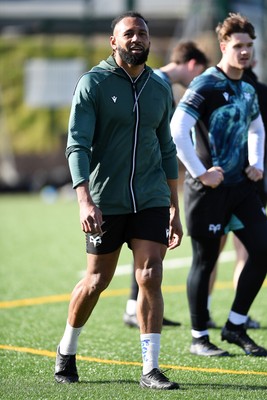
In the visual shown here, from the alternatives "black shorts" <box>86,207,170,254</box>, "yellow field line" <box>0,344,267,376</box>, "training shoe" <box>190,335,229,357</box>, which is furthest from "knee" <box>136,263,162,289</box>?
"training shoe" <box>190,335,229,357</box>

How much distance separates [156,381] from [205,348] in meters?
1.46

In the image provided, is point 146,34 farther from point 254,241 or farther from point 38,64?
point 38,64

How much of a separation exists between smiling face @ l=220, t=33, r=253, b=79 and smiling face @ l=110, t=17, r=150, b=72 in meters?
1.30

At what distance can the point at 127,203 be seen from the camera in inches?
234

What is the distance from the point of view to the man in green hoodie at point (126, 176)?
5.86m

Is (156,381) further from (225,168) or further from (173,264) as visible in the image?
(173,264)

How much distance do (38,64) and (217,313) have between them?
31.3m

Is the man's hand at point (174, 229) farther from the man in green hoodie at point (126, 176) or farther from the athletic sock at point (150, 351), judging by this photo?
the athletic sock at point (150, 351)

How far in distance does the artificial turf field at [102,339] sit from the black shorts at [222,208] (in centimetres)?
93

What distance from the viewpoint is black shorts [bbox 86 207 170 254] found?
5.95m

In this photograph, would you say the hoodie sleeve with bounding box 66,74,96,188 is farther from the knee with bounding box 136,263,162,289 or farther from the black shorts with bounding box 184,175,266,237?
the black shorts with bounding box 184,175,266,237

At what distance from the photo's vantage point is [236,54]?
7082mm

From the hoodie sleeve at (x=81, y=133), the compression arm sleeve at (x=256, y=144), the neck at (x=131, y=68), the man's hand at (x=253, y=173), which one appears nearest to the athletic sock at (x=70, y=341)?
the hoodie sleeve at (x=81, y=133)

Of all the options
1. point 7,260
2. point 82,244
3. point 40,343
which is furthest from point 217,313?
point 82,244
